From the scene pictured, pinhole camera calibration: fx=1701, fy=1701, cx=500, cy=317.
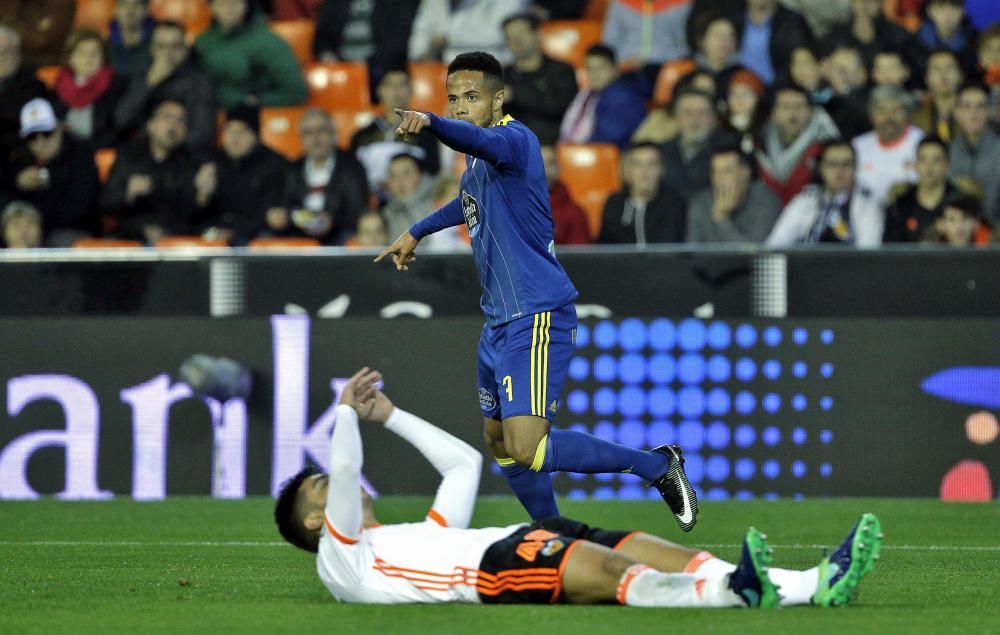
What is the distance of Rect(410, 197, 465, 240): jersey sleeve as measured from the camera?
24.2ft

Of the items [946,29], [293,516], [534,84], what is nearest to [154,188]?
[534,84]

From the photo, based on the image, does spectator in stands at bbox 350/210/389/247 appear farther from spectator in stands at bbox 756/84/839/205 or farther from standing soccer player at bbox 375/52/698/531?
standing soccer player at bbox 375/52/698/531

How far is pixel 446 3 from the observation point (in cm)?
1459

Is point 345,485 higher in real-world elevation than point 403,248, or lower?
lower

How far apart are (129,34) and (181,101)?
1.69 meters

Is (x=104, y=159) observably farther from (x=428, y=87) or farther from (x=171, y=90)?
(x=428, y=87)

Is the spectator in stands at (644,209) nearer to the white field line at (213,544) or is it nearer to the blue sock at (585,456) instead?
the white field line at (213,544)

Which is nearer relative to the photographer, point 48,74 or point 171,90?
point 171,90

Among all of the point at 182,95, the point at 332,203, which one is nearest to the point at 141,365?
the point at 332,203

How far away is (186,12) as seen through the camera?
15500 mm

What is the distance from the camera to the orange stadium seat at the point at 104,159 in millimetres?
13359

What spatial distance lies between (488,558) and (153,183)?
313 inches

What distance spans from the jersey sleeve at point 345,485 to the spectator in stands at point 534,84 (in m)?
8.01

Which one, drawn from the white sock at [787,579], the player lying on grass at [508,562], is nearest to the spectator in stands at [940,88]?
the player lying on grass at [508,562]
